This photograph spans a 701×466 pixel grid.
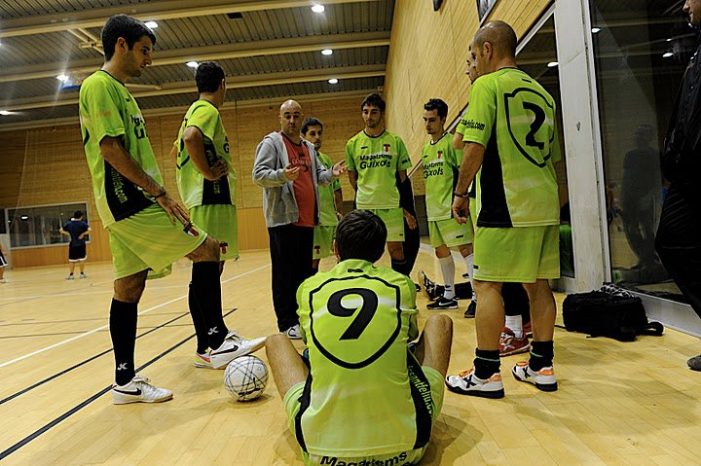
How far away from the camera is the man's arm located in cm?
A: 270

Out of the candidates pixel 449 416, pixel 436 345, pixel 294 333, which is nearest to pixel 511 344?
pixel 449 416

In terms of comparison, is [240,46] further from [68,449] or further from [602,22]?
[68,449]

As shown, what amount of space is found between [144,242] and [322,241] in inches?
108

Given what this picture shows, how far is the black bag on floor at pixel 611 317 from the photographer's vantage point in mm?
3719

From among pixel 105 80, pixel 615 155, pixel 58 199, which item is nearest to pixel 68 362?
pixel 105 80

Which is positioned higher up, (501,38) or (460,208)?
(501,38)

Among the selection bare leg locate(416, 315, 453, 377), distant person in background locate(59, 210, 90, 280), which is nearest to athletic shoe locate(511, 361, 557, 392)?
bare leg locate(416, 315, 453, 377)

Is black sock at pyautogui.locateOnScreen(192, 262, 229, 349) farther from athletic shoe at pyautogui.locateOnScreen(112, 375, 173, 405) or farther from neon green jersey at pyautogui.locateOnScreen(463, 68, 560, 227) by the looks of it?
neon green jersey at pyautogui.locateOnScreen(463, 68, 560, 227)

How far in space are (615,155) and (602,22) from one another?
115 cm

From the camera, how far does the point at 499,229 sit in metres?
2.66

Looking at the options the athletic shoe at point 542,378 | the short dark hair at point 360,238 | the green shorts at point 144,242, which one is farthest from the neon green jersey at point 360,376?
the green shorts at point 144,242

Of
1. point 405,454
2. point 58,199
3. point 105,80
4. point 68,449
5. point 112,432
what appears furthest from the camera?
point 58,199

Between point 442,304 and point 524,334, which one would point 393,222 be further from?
point 524,334

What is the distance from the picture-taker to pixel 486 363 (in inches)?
106
